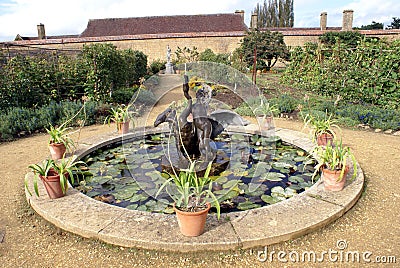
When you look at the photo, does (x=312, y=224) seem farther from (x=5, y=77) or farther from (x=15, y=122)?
(x=5, y=77)

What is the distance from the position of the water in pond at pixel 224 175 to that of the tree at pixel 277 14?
41091 mm

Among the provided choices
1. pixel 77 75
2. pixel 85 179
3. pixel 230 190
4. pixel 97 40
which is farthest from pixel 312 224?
pixel 97 40

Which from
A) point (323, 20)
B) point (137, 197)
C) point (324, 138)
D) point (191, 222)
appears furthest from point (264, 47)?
point (191, 222)

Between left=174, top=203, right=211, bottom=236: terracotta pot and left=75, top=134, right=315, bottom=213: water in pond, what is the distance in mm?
772

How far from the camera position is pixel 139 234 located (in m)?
2.71

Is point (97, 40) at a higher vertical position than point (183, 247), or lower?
higher

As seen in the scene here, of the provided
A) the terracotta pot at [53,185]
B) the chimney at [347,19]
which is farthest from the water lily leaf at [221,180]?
the chimney at [347,19]

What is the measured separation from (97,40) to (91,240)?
24129 millimetres

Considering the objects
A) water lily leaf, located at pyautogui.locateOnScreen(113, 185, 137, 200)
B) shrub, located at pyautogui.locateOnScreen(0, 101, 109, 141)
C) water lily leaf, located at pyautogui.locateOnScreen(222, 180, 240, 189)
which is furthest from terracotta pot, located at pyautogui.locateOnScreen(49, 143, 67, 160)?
water lily leaf, located at pyautogui.locateOnScreen(222, 180, 240, 189)

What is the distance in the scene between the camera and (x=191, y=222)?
263 cm

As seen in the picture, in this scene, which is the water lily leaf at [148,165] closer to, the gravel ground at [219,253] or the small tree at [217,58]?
the gravel ground at [219,253]

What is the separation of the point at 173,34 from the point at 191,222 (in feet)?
77.3

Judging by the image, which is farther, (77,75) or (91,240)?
(77,75)

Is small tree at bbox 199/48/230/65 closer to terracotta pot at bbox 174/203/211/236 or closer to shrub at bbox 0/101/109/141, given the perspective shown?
shrub at bbox 0/101/109/141
